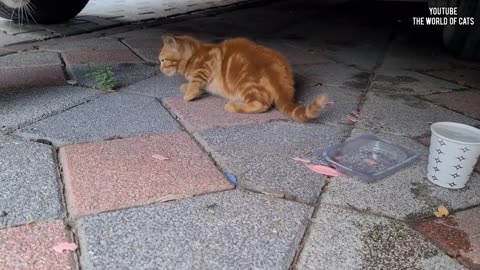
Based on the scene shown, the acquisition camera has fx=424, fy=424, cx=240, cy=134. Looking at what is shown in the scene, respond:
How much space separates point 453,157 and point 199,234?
2.81ft

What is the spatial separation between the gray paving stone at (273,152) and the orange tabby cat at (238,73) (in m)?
0.11

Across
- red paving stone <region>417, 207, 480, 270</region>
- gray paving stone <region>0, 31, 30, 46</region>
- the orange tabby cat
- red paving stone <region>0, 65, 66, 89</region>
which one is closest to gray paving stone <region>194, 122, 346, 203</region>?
the orange tabby cat

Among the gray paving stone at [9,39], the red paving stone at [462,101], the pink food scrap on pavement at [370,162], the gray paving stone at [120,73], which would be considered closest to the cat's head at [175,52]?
the gray paving stone at [120,73]

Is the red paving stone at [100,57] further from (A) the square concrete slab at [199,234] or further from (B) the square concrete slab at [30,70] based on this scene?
(A) the square concrete slab at [199,234]

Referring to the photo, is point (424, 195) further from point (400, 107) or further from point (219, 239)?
point (400, 107)

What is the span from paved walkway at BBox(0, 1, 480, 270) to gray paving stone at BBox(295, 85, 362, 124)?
0.01m

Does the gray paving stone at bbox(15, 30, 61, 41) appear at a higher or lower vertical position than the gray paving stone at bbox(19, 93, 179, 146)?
higher

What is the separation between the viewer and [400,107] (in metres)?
2.16

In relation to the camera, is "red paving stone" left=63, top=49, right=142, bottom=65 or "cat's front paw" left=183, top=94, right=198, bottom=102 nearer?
"cat's front paw" left=183, top=94, right=198, bottom=102

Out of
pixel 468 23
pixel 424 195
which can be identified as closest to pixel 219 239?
pixel 424 195

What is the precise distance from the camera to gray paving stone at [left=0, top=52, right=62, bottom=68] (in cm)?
245

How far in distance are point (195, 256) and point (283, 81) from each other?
1102mm

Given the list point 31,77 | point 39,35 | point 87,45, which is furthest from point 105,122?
point 39,35

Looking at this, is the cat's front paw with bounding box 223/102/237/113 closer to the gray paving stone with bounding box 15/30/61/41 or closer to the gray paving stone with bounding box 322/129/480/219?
the gray paving stone with bounding box 322/129/480/219
